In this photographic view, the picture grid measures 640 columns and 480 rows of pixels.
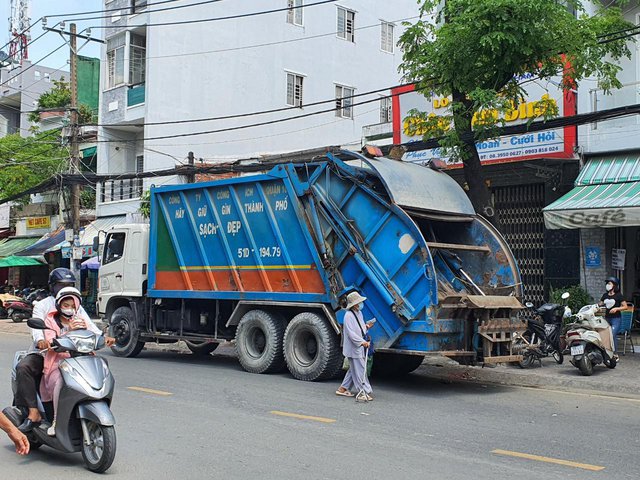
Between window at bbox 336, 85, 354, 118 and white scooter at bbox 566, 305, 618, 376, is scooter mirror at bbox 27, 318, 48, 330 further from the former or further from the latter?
window at bbox 336, 85, 354, 118

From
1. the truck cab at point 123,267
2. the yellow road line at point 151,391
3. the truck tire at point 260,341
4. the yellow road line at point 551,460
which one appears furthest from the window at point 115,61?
the yellow road line at point 551,460

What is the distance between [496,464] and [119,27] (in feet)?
84.8

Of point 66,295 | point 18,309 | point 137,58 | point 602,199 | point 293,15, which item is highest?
point 293,15

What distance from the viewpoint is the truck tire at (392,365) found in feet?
38.9

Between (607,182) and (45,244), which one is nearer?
(607,182)

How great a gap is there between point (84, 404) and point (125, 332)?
8805mm

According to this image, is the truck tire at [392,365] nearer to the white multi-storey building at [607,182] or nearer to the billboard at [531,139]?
the white multi-storey building at [607,182]

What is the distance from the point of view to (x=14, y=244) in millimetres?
32562

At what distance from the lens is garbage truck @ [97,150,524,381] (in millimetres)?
10070

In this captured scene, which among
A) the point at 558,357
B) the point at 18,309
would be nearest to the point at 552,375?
the point at 558,357

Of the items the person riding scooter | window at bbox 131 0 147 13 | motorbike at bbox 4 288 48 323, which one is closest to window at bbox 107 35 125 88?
window at bbox 131 0 147 13

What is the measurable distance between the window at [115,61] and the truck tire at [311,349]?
2003 cm

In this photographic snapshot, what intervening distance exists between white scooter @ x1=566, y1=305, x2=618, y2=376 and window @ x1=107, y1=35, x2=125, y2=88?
21765 millimetres

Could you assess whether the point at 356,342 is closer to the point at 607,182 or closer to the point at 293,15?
the point at 607,182
